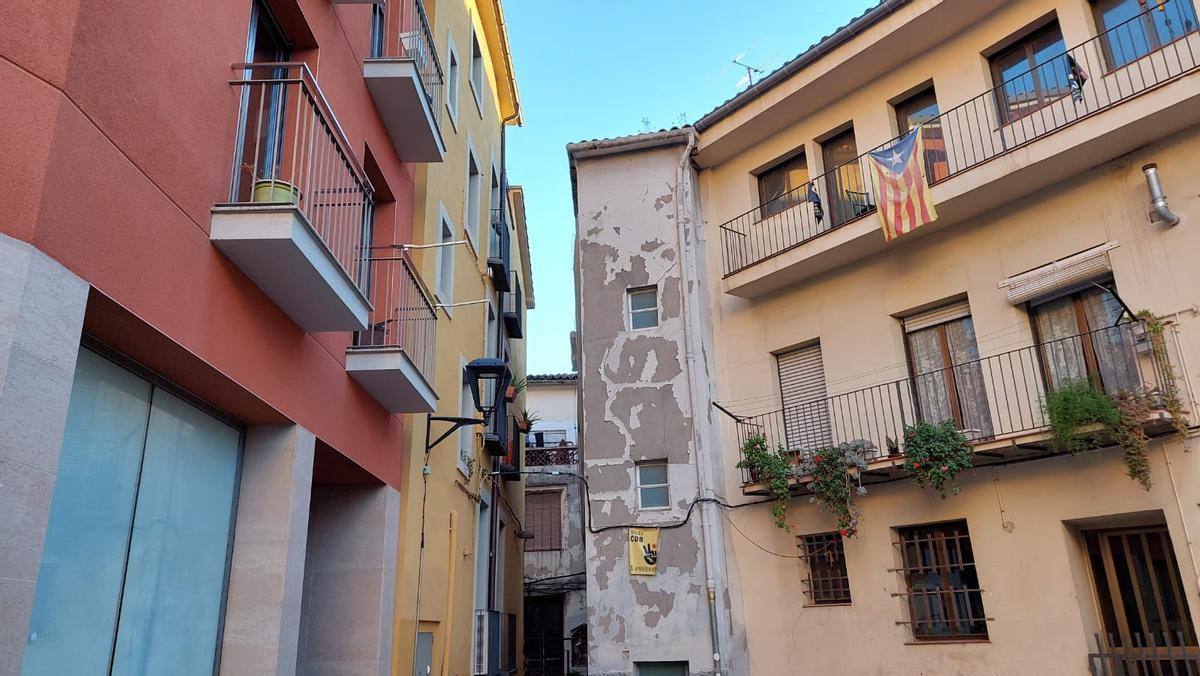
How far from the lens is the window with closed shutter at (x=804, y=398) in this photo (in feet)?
43.6

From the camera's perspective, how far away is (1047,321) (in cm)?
1115

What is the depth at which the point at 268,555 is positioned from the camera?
627 centimetres

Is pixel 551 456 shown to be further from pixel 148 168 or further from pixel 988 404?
pixel 148 168

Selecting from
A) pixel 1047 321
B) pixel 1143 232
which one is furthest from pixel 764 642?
pixel 1143 232

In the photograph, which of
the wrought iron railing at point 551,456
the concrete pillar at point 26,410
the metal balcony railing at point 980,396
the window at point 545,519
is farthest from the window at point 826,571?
the window at point 545,519

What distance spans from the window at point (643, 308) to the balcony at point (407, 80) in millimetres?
5696

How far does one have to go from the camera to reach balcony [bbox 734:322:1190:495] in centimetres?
987

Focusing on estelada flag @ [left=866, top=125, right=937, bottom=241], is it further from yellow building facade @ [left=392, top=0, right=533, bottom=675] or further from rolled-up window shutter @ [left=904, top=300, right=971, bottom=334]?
yellow building facade @ [left=392, top=0, right=533, bottom=675]

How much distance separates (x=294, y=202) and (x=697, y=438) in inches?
363

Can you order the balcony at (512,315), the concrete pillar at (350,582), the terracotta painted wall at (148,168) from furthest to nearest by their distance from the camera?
the balcony at (512,315) < the concrete pillar at (350,582) < the terracotta painted wall at (148,168)

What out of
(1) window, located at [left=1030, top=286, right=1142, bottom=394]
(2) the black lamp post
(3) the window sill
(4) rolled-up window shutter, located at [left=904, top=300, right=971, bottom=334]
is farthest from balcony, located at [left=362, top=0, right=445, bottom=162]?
(3) the window sill

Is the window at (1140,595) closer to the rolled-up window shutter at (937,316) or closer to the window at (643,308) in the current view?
the rolled-up window shutter at (937,316)

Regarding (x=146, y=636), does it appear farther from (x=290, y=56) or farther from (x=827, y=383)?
(x=827, y=383)

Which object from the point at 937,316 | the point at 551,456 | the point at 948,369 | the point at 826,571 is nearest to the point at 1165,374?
the point at 948,369
